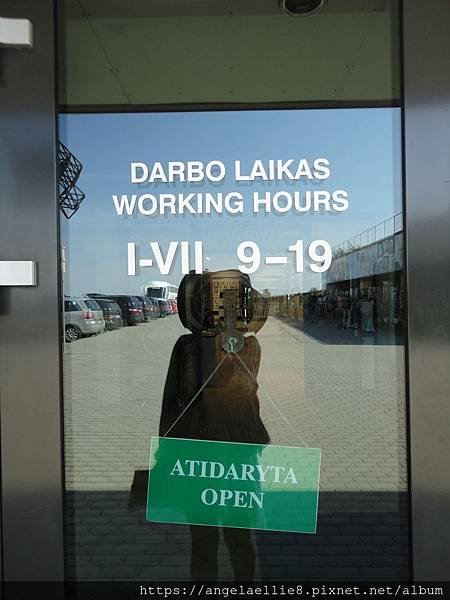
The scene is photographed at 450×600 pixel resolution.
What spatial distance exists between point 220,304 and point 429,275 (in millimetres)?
813

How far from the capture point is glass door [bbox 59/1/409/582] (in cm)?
164

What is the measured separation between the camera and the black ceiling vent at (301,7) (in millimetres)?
1712

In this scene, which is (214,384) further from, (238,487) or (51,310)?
(51,310)

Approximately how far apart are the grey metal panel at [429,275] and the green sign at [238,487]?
1.29 feet

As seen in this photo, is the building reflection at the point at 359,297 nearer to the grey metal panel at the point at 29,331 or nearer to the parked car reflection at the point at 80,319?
the parked car reflection at the point at 80,319

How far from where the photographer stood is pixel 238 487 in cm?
181

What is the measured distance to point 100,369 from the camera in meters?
1.88

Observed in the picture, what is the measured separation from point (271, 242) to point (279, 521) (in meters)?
0.96

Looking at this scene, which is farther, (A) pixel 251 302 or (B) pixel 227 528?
(A) pixel 251 302

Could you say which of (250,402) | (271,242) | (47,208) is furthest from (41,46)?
(250,402)

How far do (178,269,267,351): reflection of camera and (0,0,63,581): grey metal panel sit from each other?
0.57 meters

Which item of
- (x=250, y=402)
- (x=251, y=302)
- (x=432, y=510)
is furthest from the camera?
(x=250, y=402)

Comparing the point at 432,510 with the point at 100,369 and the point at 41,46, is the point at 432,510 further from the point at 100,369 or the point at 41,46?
the point at 41,46

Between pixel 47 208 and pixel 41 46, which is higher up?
pixel 41 46
